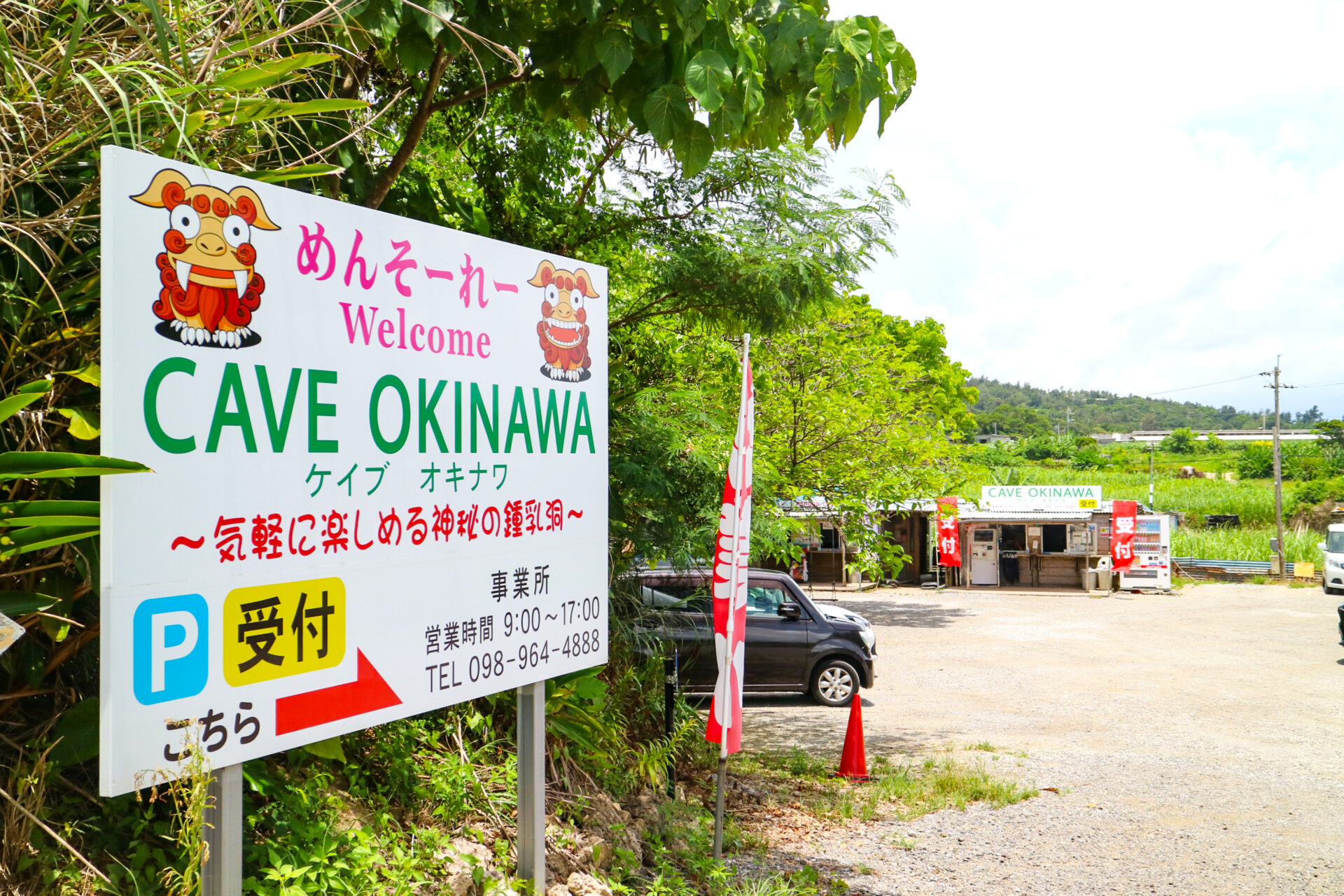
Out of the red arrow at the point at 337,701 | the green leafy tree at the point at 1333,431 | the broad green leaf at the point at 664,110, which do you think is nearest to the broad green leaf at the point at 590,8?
the broad green leaf at the point at 664,110

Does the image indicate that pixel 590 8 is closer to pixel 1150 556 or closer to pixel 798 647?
pixel 798 647

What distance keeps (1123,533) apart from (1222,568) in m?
7.17

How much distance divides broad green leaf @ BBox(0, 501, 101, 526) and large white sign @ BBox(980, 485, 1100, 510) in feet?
86.6

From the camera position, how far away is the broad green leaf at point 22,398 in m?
2.12

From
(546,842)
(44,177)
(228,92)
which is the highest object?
(228,92)

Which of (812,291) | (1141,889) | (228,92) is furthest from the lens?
(812,291)

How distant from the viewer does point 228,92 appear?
257 cm

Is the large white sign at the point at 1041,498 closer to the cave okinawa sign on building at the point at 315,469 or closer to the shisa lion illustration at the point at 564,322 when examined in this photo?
the shisa lion illustration at the point at 564,322

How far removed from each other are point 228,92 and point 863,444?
10.2m

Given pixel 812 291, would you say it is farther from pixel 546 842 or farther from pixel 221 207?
pixel 221 207

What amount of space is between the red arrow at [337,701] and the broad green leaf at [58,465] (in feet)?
2.53

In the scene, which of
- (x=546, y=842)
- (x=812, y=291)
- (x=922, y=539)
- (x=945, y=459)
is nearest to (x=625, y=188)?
(x=812, y=291)

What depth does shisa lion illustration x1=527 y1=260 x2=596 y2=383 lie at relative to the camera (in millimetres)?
3480

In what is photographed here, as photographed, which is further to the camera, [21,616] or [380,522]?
[380,522]
